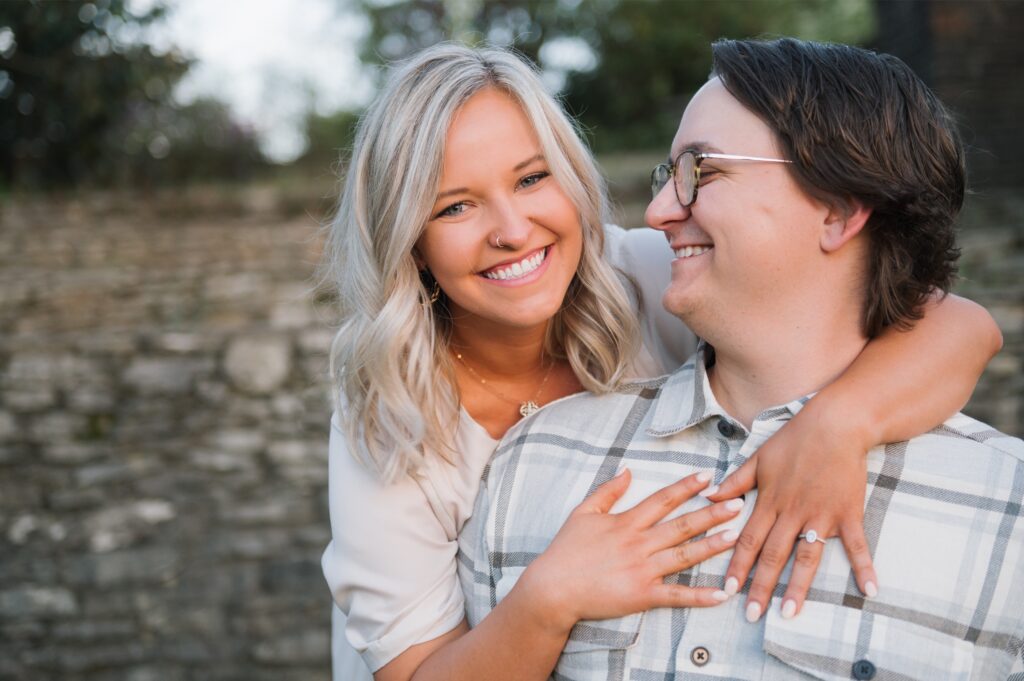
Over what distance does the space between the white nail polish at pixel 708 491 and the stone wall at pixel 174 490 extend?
2.63 m

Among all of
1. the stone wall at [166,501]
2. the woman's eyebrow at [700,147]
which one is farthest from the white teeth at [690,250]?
the stone wall at [166,501]

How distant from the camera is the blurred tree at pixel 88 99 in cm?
736

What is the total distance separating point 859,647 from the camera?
5.28 feet

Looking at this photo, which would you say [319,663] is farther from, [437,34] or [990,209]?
[437,34]

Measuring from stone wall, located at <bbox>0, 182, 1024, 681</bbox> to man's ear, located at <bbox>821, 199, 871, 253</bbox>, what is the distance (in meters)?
2.77

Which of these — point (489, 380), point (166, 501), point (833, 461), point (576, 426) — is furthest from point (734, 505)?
point (166, 501)

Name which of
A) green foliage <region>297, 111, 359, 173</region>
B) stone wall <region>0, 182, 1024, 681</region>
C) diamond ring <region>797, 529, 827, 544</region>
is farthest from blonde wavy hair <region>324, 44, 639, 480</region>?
green foliage <region>297, 111, 359, 173</region>

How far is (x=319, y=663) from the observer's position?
13.1 feet

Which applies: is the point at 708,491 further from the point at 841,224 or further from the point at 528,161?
the point at 528,161

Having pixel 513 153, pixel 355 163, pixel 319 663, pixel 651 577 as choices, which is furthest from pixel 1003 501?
pixel 319 663

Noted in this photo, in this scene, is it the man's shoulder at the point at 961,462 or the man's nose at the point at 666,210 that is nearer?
the man's shoulder at the point at 961,462

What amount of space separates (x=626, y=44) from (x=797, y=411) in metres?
9.30

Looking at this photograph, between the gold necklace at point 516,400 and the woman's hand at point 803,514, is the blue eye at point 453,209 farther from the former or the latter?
the woman's hand at point 803,514

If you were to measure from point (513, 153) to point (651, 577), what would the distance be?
39.2 inches
